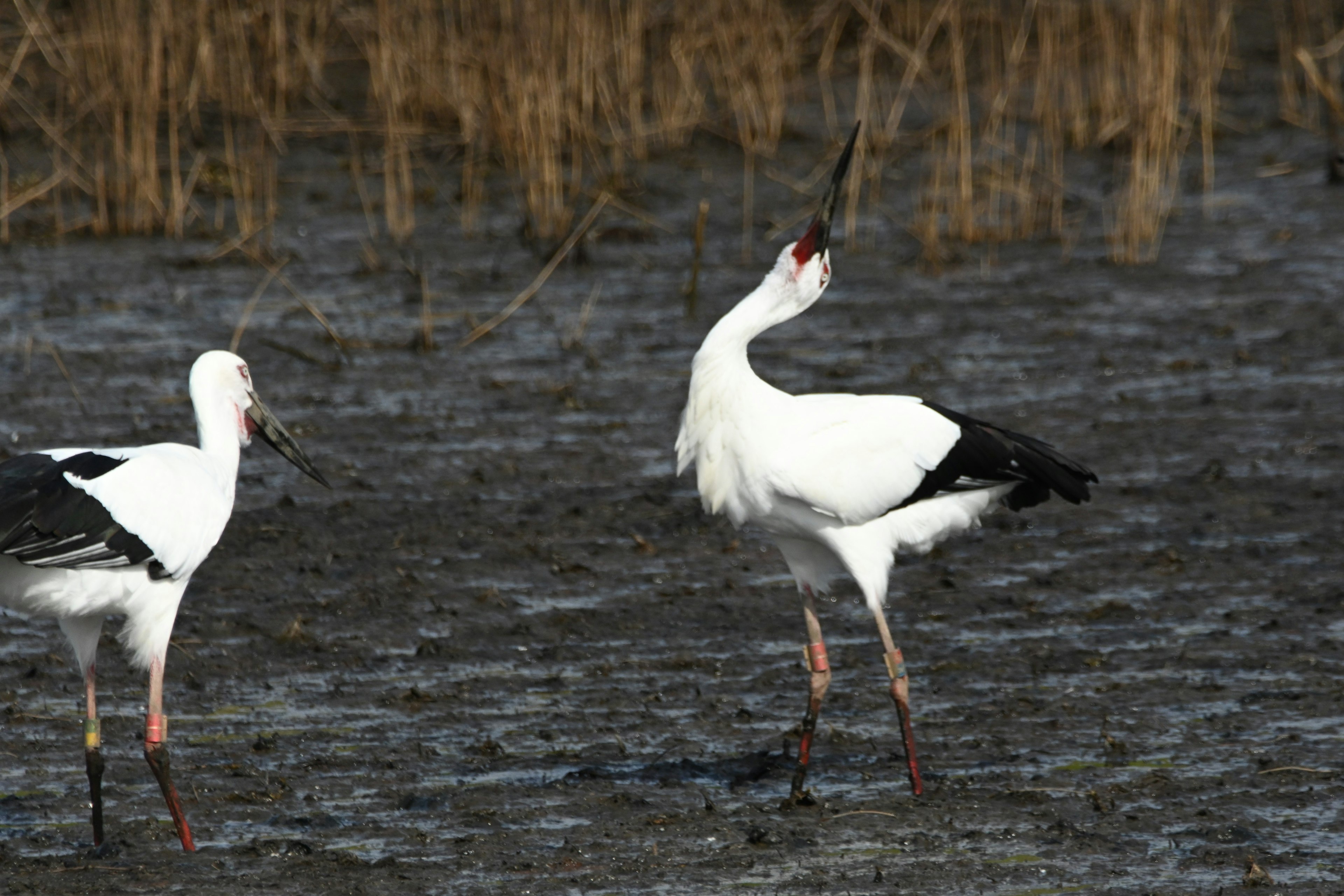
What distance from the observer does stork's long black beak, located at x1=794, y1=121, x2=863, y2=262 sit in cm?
568

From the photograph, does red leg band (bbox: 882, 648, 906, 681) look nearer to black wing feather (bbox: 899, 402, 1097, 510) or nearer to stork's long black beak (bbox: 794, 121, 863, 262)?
black wing feather (bbox: 899, 402, 1097, 510)

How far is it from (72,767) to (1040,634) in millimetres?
3148

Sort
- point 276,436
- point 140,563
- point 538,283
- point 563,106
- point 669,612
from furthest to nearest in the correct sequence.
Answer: point 563,106
point 538,283
point 669,612
point 276,436
point 140,563

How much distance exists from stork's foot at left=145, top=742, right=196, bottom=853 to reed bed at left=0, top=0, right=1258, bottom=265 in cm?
666

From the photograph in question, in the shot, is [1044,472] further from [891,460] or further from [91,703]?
[91,703]

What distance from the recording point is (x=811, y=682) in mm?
5645

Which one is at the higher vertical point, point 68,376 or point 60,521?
point 60,521

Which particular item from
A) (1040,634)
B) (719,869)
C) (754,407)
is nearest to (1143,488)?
(1040,634)

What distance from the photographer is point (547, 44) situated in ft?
Result: 41.7

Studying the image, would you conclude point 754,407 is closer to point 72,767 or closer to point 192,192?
point 72,767

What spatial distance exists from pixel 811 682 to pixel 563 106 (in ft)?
26.2

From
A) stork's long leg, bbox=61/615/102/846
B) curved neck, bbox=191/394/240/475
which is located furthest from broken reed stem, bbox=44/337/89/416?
stork's long leg, bbox=61/615/102/846

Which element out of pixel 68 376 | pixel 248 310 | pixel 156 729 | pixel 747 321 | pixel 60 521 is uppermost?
pixel 747 321

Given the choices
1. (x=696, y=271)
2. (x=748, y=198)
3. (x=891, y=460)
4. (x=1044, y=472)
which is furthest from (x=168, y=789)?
(x=748, y=198)
